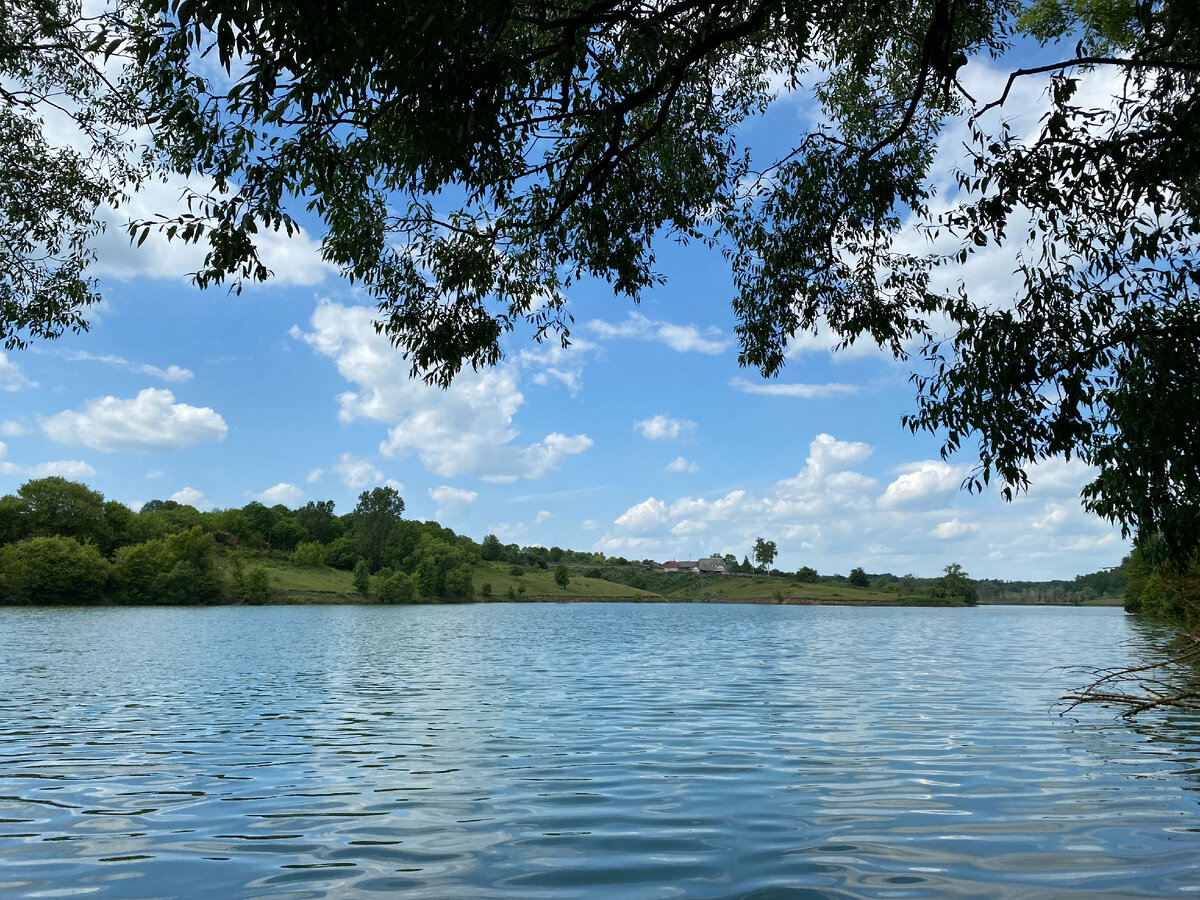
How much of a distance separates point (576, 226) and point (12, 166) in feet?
42.0

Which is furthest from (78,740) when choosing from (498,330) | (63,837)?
(498,330)

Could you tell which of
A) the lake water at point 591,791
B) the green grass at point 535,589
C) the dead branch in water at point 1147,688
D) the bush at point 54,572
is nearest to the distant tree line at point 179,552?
the bush at point 54,572

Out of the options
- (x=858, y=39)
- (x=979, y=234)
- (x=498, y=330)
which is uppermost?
(x=858, y=39)

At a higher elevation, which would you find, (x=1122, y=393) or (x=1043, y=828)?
(x=1122, y=393)

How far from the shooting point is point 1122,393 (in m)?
10.3

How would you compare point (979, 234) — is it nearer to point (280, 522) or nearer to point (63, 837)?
point (63, 837)

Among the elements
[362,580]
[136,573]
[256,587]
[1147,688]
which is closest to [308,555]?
[362,580]

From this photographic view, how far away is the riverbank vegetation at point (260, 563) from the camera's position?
95250 mm

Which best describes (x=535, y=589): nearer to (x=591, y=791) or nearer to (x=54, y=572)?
(x=54, y=572)

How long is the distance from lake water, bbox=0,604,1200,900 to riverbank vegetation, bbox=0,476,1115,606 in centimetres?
8823

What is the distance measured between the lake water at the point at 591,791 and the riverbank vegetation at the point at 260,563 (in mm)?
88226

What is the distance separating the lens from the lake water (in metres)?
5.92

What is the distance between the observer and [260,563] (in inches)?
5468

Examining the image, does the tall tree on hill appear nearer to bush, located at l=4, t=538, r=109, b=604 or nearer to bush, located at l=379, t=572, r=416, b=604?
bush, located at l=379, t=572, r=416, b=604
